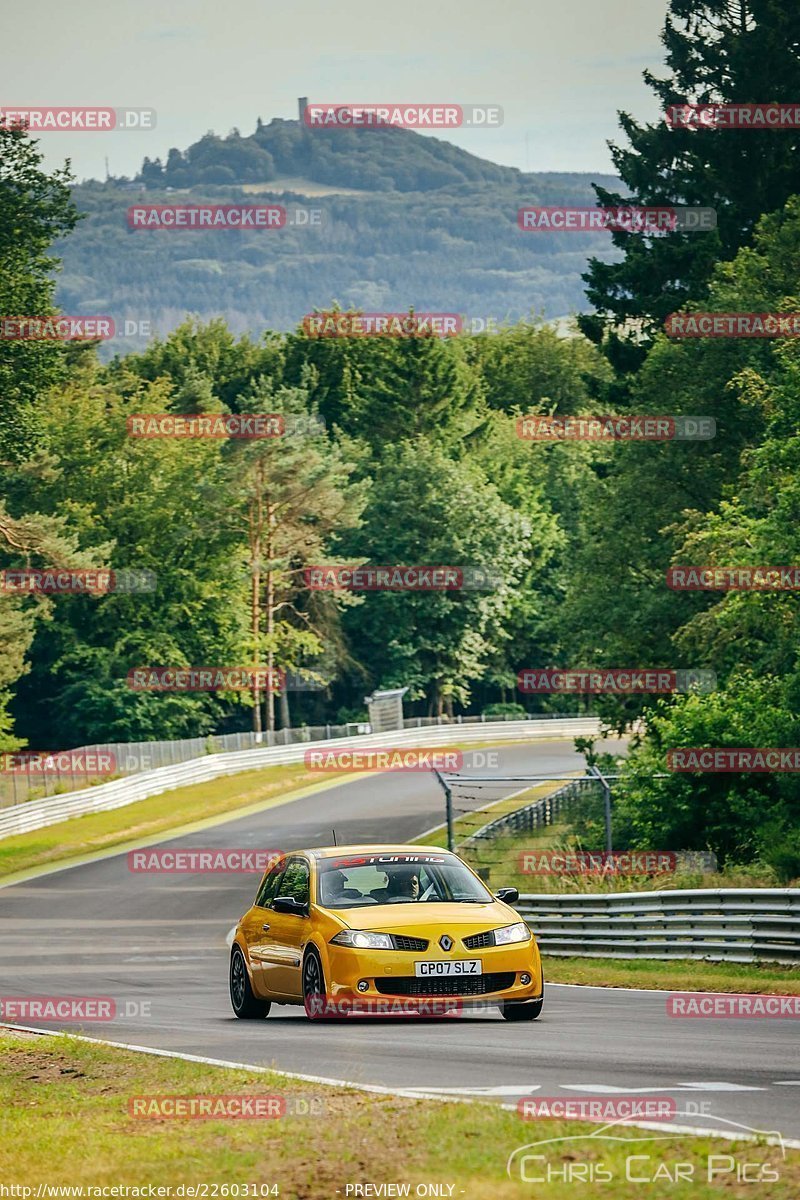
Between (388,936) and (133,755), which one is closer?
(388,936)

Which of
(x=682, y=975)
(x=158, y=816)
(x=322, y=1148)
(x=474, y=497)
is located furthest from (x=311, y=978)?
(x=474, y=497)

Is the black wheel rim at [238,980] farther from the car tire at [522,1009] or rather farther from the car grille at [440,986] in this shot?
the car tire at [522,1009]

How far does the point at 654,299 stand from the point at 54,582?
31491 mm

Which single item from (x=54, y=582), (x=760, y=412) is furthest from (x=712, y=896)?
(x=54, y=582)

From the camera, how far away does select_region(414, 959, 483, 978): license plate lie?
14.0 metres

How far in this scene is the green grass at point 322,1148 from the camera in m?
7.20

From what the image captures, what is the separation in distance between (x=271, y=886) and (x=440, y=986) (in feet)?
9.08

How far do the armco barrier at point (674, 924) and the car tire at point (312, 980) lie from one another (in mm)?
6454

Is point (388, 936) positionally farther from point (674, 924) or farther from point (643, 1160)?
point (674, 924)

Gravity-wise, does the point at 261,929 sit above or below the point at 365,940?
below

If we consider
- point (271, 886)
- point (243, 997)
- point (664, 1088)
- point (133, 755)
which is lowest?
point (133, 755)

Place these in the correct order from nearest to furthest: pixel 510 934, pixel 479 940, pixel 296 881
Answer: pixel 479 940 → pixel 510 934 → pixel 296 881

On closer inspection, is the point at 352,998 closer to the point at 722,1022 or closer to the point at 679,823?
the point at 722,1022

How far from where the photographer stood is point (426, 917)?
14297 mm
